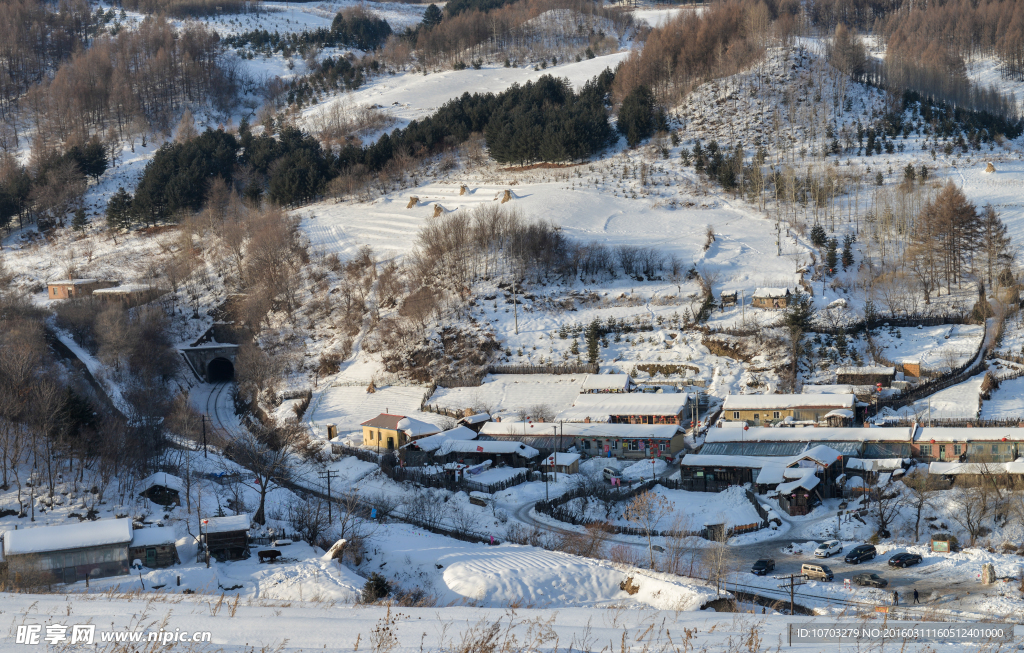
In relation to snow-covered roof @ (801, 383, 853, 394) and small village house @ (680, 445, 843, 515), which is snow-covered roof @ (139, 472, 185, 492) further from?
snow-covered roof @ (801, 383, 853, 394)

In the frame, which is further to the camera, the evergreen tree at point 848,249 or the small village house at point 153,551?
the evergreen tree at point 848,249

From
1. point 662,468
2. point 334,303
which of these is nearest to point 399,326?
point 334,303

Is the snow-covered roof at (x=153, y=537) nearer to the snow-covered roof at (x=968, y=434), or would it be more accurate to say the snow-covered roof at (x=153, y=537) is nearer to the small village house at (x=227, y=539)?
the small village house at (x=227, y=539)

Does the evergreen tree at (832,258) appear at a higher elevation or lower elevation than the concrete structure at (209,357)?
higher

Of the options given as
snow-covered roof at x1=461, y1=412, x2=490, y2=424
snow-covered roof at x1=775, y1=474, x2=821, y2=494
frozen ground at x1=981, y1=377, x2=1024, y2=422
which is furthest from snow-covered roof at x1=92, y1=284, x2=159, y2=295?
frozen ground at x1=981, y1=377, x2=1024, y2=422

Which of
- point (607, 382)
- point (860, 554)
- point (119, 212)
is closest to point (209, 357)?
point (119, 212)

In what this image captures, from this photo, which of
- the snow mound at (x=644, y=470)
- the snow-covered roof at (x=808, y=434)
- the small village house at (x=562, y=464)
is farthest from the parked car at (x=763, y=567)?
the small village house at (x=562, y=464)

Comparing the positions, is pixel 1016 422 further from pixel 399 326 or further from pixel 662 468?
pixel 399 326
